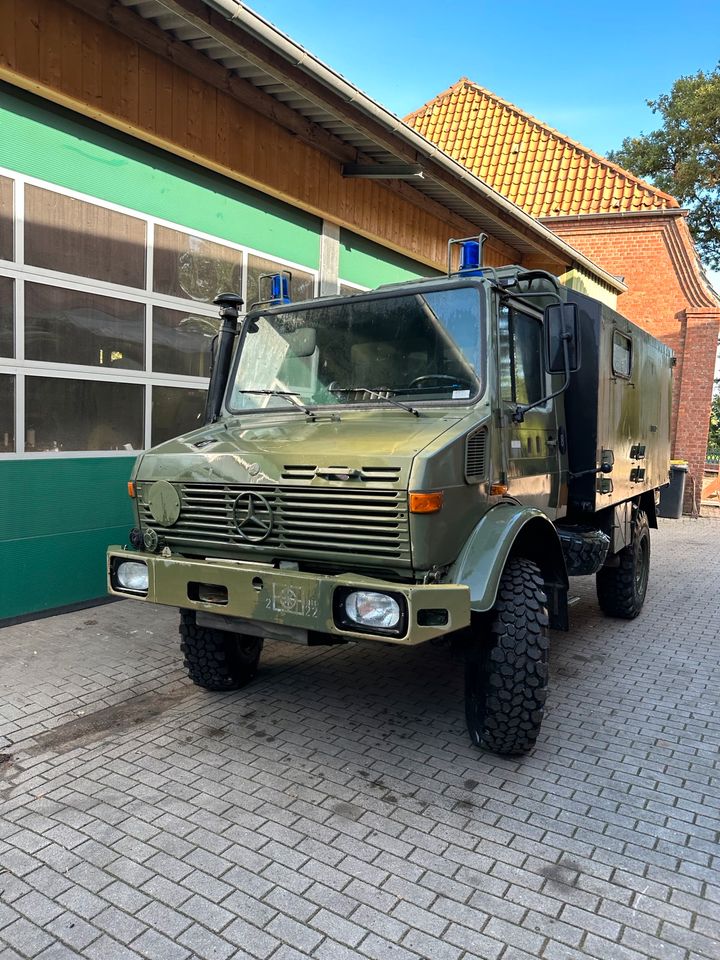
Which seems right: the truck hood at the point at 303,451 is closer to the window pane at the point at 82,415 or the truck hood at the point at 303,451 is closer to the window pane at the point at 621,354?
the window pane at the point at 82,415

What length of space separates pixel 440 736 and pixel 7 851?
208 centimetres

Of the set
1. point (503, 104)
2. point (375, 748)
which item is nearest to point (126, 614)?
point (375, 748)

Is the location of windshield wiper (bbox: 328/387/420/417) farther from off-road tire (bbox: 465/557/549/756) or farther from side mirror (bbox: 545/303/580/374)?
off-road tire (bbox: 465/557/549/756)

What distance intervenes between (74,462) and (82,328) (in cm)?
111

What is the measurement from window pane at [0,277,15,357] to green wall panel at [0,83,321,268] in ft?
2.79

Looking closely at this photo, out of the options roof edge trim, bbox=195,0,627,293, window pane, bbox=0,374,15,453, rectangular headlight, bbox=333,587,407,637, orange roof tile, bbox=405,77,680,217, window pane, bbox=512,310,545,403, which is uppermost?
orange roof tile, bbox=405,77,680,217

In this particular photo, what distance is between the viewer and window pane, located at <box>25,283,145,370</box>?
5500 mm

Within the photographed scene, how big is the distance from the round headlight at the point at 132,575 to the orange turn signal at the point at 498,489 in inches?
69.9

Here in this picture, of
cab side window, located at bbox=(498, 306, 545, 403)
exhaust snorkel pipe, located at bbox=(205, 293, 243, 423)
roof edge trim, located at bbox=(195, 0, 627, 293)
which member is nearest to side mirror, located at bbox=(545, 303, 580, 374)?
cab side window, located at bbox=(498, 306, 545, 403)

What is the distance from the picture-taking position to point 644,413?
6348 mm

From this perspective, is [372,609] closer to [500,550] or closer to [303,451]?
[500,550]

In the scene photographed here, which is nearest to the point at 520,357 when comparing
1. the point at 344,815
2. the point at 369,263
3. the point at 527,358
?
the point at 527,358

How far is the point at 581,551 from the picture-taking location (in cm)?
471

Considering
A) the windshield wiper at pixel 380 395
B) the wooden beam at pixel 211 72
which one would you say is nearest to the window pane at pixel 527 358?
the windshield wiper at pixel 380 395
